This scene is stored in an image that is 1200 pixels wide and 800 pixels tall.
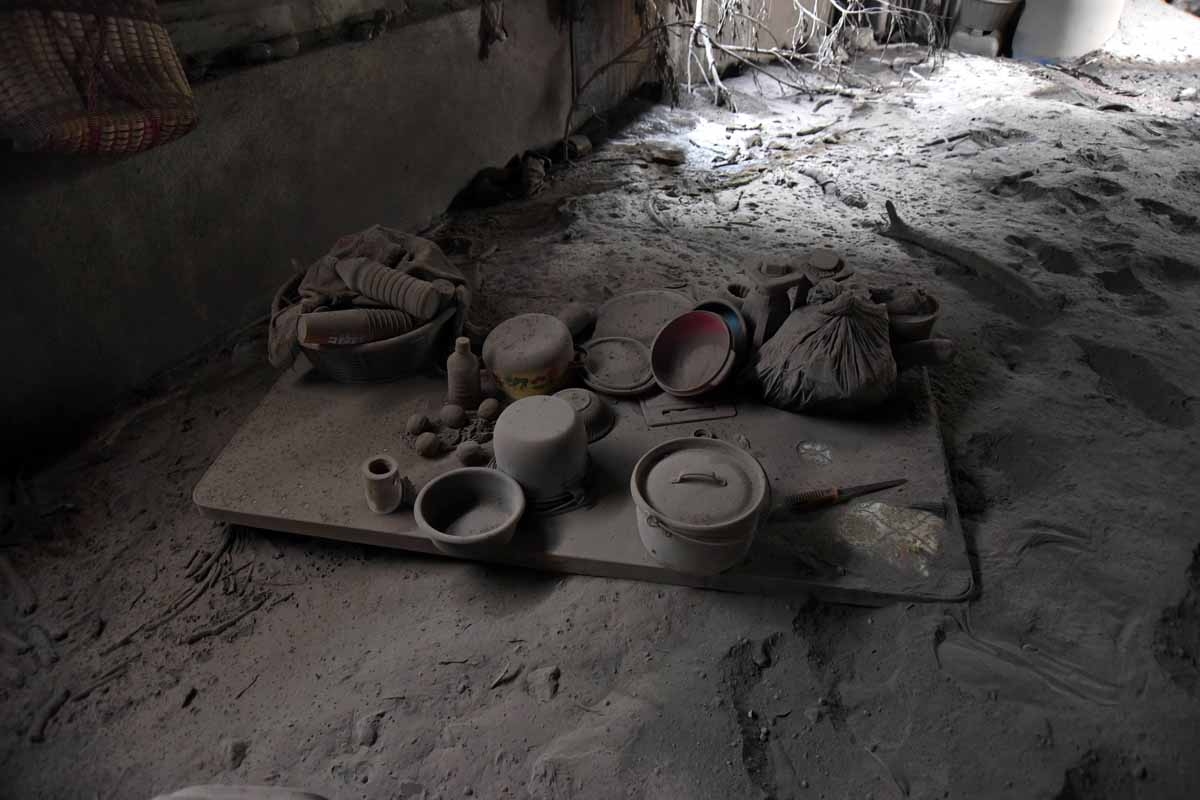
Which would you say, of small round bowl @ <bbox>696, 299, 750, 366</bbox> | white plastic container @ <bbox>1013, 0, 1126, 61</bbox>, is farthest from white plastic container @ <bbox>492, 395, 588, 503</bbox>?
white plastic container @ <bbox>1013, 0, 1126, 61</bbox>

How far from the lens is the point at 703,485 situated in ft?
7.05

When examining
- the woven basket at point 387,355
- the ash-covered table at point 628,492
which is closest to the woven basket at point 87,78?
the woven basket at point 387,355

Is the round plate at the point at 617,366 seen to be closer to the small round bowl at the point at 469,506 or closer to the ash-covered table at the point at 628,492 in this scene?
the ash-covered table at the point at 628,492

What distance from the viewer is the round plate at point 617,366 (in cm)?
290

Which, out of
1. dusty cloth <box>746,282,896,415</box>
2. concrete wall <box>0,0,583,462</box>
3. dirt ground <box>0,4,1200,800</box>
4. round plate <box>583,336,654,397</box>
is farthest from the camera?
round plate <box>583,336,654,397</box>

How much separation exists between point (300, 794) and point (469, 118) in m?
4.24

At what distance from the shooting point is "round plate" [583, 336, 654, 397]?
290 cm

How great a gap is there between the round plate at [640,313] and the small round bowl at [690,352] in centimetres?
32

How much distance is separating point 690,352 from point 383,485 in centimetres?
127

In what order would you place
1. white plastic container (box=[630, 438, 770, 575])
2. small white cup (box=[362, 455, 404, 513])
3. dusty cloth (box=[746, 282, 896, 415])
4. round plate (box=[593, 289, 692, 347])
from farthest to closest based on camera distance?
round plate (box=[593, 289, 692, 347])
dusty cloth (box=[746, 282, 896, 415])
small white cup (box=[362, 455, 404, 513])
white plastic container (box=[630, 438, 770, 575])

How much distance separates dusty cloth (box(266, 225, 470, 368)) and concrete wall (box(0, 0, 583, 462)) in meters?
0.47

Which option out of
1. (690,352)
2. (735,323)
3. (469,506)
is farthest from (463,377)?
(735,323)

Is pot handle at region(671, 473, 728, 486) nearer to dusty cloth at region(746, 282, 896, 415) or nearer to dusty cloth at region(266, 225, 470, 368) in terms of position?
dusty cloth at region(746, 282, 896, 415)

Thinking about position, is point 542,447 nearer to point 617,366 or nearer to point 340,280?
point 617,366
